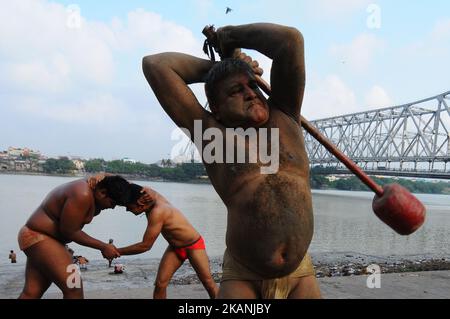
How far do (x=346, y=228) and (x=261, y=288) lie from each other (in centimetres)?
1794

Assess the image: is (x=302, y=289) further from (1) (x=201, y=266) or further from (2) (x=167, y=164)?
(2) (x=167, y=164)

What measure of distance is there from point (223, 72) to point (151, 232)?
90.6 inches

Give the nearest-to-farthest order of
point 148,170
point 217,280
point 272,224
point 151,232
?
point 272,224, point 151,232, point 217,280, point 148,170

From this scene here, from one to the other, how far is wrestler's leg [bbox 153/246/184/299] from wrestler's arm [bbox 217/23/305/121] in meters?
2.42

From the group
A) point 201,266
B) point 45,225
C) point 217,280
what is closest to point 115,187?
point 45,225

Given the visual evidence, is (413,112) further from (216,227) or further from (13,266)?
(13,266)

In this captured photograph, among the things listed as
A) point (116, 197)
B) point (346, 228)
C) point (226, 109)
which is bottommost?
point (346, 228)

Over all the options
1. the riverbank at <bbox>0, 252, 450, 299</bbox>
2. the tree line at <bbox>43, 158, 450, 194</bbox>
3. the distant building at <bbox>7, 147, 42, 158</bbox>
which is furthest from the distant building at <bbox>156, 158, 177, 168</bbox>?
the riverbank at <bbox>0, 252, 450, 299</bbox>

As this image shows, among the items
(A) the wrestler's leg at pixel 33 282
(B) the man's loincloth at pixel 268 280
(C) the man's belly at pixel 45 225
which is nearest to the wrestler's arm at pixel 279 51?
(B) the man's loincloth at pixel 268 280

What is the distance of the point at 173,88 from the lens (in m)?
1.92

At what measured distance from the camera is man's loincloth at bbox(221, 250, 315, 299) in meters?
1.85

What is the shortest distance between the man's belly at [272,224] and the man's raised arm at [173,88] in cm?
38

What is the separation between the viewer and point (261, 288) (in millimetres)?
1871

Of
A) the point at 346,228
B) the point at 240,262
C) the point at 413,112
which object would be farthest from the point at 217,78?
the point at 413,112
